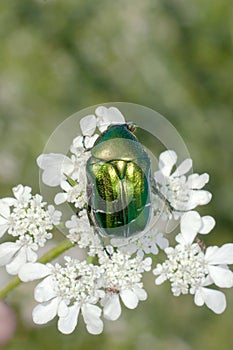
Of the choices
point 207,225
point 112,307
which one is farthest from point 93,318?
point 207,225

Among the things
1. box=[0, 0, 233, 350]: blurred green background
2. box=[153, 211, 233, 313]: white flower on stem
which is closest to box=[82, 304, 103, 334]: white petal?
box=[153, 211, 233, 313]: white flower on stem

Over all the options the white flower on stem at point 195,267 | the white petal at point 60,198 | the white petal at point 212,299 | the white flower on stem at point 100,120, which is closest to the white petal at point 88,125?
the white flower on stem at point 100,120

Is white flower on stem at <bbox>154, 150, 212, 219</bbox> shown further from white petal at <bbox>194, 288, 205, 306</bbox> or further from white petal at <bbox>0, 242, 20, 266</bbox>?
white petal at <bbox>0, 242, 20, 266</bbox>

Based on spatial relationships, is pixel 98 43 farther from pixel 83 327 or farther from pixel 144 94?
pixel 83 327

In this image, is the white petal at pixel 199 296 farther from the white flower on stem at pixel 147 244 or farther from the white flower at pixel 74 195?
the white flower at pixel 74 195

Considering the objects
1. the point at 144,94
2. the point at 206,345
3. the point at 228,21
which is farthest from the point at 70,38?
the point at 206,345
